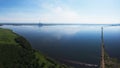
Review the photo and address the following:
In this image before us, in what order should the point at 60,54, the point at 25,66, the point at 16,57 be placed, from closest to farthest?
the point at 25,66, the point at 16,57, the point at 60,54

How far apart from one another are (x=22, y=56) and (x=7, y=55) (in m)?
3.71

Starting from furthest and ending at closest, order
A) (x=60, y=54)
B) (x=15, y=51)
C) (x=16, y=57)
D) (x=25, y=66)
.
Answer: (x=60, y=54) < (x=15, y=51) < (x=16, y=57) < (x=25, y=66)

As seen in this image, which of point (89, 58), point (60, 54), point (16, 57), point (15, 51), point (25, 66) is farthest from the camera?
point (60, 54)

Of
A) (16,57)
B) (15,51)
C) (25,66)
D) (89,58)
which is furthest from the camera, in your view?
(89,58)

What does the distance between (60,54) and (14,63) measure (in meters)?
23.5

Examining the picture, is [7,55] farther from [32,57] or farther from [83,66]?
[83,66]

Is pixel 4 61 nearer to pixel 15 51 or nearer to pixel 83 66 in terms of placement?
pixel 15 51

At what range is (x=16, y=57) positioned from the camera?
156ft

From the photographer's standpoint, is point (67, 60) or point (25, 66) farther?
Answer: point (67, 60)

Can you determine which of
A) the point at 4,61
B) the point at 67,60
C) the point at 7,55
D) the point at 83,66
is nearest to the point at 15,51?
the point at 7,55

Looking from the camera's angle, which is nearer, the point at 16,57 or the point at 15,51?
the point at 16,57

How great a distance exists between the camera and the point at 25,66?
4222 cm

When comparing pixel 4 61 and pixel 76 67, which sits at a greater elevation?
pixel 4 61

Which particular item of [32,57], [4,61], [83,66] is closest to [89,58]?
[83,66]
